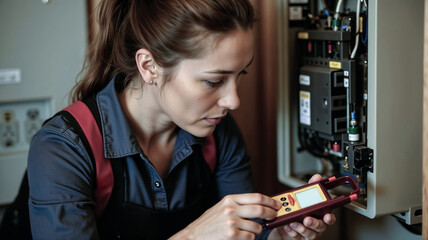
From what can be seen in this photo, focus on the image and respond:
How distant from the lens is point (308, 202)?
1191 millimetres

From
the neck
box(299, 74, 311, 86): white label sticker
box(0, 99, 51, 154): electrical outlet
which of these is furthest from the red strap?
box(299, 74, 311, 86): white label sticker

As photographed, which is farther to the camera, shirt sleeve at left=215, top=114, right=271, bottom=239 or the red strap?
shirt sleeve at left=215, top=114, right=271, bottom=239

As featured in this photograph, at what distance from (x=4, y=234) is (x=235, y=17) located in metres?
0.89

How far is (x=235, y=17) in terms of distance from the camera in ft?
3.91

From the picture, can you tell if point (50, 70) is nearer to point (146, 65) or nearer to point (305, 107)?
point (146, 65)

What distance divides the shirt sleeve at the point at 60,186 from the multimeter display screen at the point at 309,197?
48cm

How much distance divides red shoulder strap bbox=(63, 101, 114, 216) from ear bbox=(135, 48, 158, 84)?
0.18 metres

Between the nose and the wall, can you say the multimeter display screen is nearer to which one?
the nose

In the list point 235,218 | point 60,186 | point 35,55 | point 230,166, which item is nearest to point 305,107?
point 230,166

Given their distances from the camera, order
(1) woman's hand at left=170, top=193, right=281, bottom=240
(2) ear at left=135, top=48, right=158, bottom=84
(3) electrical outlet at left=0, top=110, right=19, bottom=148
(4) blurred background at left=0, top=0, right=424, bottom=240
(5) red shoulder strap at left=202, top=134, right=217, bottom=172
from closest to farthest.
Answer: (1) woman's hand at left=170, top=193, right=281, bottom=240 < (2) ear at left=135, top=48, right=158, bottom=84 < (5) red shoulder strap at left=202, top=134, right=217, bottom=172 < (4) blurred background at left=0, top=0, right=424, bottom=240 < (3) electrical outlet at left=0, top=110, right=19, bottom=148

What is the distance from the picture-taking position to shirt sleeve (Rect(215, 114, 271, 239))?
151 centimetres

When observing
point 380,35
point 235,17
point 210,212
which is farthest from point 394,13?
point 210,212

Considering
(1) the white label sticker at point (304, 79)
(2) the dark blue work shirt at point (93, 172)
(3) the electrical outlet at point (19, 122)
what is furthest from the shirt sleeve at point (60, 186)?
(1) the white label sticker at point (304, 79)

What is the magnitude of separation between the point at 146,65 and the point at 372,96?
0.55 m
